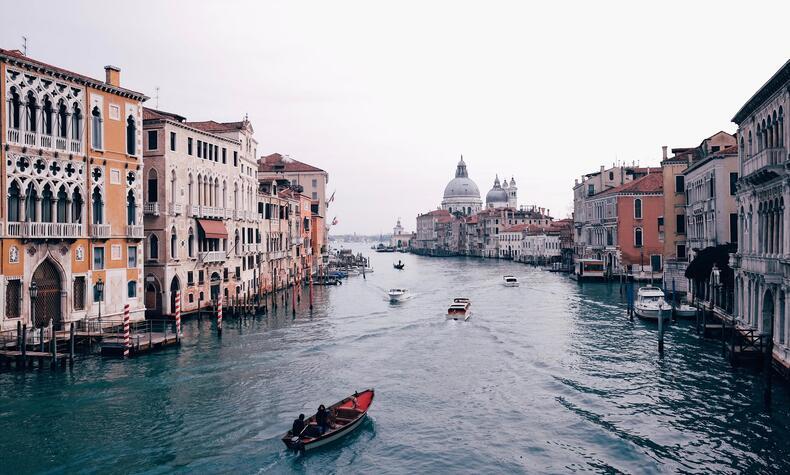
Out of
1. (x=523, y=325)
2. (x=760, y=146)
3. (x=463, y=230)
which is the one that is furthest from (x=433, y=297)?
(x=463, y=230)

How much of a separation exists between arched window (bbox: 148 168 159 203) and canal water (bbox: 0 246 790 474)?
24.2 ft

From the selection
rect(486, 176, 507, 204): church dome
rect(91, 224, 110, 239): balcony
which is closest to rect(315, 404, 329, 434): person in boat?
rect(91, 224, 110, 239): balcony

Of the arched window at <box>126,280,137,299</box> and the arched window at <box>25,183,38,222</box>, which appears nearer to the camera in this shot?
the arched window at <box>25,183,38,222</box>

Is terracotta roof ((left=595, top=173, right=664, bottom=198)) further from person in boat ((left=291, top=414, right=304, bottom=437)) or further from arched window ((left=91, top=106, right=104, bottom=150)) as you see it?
person in boat ((left=291, top=414, right=304, bottom=437))

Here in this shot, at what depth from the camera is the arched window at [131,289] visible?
30.3m

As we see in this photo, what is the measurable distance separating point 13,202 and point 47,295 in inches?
153

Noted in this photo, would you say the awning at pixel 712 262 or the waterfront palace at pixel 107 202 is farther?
the awning at pixel 712 262

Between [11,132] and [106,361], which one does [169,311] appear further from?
[11,132]

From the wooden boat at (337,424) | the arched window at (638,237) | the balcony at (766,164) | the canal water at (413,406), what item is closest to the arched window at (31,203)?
the canal water at (413,406)

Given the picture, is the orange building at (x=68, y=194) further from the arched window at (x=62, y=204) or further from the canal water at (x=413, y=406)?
the canal water at (x=413, y=406)

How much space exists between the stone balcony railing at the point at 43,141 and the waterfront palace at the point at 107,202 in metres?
0.04

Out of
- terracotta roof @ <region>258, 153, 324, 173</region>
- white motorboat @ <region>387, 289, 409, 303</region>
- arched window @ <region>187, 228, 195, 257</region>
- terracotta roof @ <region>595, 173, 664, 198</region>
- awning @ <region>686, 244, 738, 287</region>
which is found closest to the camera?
awning @ <region>686, 244, 738, 287</region>

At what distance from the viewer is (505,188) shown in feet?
649

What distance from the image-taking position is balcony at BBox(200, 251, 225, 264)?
3753 cm
